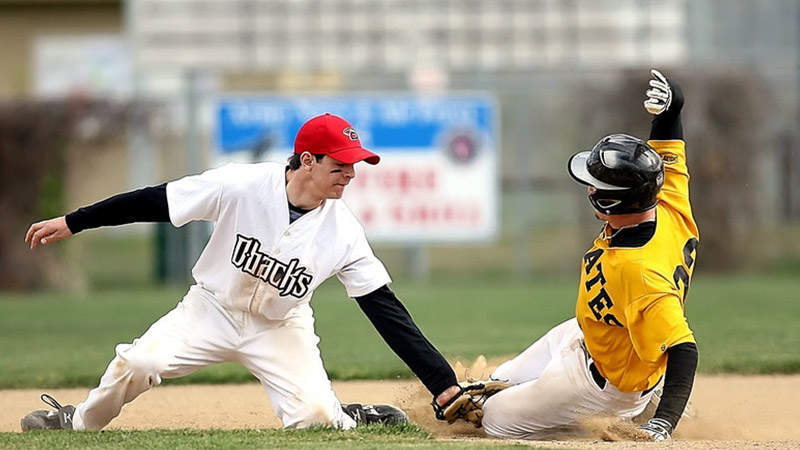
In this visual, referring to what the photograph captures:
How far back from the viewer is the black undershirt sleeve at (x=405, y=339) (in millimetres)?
5418

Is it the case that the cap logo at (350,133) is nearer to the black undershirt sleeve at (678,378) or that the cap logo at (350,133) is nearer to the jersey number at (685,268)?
the jersey number at (685,268)

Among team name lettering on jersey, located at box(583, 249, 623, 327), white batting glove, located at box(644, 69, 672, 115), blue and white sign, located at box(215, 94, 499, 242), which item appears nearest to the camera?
team name lettering on jersey, located at box(583, 249, 623, 327)

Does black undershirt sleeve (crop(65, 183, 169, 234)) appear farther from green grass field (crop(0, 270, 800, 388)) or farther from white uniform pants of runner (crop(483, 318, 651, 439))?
green grass field (crop(0, 270, 800, 388))

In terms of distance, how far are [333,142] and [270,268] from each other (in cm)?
63

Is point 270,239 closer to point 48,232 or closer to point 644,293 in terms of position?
point 48,232

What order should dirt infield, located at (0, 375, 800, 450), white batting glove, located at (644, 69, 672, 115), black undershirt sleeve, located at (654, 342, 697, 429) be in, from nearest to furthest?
1. black undershirt sleeve, located at (654, 342, 697, 429)
2. white batting glove, located at (644, 69, 672, 115)
3. dirt infield, located at (0, 375, 800, 450)

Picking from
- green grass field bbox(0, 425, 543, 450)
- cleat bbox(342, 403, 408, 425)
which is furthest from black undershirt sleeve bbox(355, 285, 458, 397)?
cleat bbox(342, 403, 408, 425)

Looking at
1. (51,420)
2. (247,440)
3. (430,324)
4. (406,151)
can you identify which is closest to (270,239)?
(247,440)

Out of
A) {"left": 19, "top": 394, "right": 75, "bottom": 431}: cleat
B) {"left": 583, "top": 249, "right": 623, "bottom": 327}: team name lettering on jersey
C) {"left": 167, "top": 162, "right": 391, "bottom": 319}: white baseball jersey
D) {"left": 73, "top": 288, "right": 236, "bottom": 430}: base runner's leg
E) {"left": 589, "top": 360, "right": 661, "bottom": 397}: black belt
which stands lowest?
{"left": 19, "top": 394, "right": 75, "bottom": 431}: cleat

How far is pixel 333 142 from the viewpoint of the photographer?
17.4 feet

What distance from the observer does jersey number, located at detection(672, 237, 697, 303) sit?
17.4 feet

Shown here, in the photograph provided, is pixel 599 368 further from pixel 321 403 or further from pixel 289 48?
pixel 289 48

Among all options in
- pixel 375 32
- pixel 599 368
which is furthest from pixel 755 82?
pixel 599 368

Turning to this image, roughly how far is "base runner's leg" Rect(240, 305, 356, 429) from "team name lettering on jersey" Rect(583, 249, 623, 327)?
123 cm
